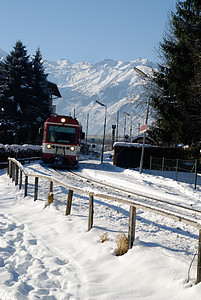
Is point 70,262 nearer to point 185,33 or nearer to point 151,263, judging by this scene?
point 151,263

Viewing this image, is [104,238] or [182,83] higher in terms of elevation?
[182,83]

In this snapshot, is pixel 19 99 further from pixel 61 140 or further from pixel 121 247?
pixel 121 247

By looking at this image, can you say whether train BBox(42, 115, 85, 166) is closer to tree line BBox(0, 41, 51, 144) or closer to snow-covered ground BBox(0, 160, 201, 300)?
snow-covered ground BBox(0, 160, 201, 300)

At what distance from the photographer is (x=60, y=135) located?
69.3 ft

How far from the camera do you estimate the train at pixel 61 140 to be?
21.0 meters

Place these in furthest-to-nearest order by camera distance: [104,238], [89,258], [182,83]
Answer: [182,83]
[104,238]
[89,258]

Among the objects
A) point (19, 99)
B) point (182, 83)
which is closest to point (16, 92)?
point (19, 99)

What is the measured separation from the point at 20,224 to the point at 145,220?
331 cm

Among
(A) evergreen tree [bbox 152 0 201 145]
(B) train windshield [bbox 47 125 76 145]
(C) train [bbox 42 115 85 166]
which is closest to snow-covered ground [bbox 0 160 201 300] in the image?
(C) train [bbox 42 115 85 166]

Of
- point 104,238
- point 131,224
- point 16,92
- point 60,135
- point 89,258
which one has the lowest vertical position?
point 89,258

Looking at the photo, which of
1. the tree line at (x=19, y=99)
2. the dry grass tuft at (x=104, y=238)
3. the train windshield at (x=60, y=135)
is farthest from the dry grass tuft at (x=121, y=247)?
the tree line at (x=19, y=99)

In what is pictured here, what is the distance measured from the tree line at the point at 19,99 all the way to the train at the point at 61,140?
17.0m

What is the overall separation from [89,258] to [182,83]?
1933 centimetres

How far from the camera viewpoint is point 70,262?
517cm
